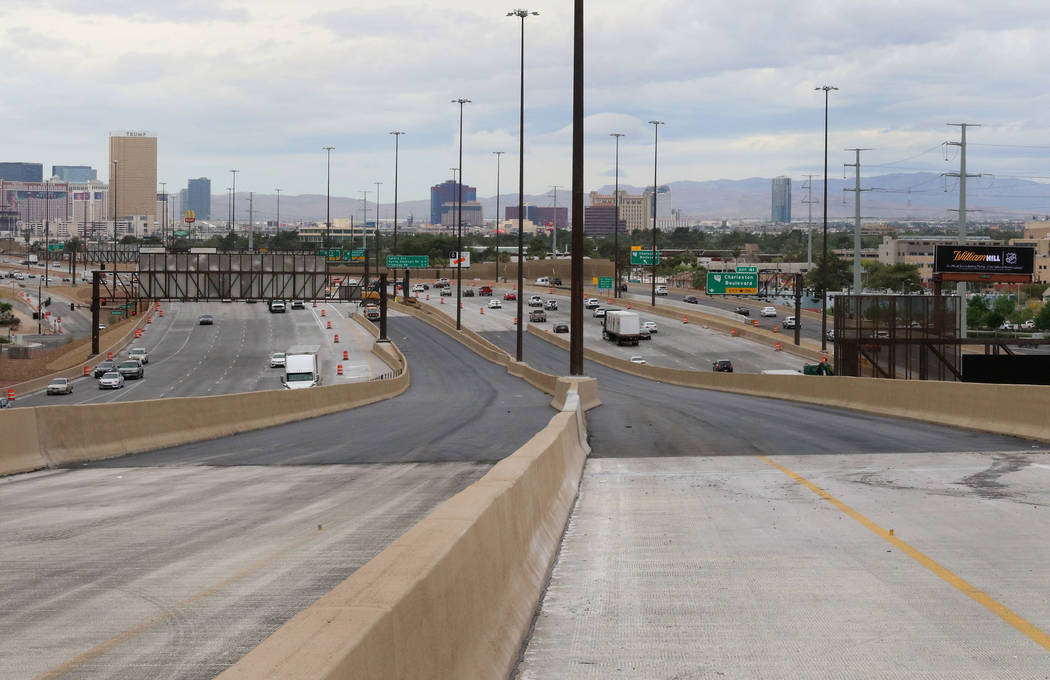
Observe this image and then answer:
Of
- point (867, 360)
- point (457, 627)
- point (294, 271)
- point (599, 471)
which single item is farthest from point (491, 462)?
point (294, 271)

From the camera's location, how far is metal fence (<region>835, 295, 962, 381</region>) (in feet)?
151

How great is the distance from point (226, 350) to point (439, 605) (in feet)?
303

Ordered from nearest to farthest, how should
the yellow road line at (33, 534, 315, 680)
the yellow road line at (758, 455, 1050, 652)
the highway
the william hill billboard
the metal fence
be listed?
the yellow road line at (33, 534, 315, 680), the highway, the yellow road line at (758, 455, 1050, 652), the metal fence, the william hill billboard

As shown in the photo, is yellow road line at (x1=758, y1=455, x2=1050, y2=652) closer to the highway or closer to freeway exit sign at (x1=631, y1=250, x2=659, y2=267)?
the highway

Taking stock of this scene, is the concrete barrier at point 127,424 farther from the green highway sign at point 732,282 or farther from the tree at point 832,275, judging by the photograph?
the tree at point 832,275

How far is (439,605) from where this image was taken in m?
5.73

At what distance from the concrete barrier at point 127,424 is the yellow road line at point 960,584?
39.8 feet

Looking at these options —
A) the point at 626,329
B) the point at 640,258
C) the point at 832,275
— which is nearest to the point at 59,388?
the point at 626,329

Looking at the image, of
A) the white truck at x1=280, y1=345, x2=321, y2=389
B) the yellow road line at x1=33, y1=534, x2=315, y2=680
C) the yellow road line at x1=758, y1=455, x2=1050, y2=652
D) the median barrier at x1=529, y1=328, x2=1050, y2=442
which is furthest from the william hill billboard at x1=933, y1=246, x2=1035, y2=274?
the yellow road line at x1=33, y1=534, x2=315, y2=680

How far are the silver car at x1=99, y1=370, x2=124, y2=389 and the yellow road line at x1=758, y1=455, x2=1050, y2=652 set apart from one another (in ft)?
204

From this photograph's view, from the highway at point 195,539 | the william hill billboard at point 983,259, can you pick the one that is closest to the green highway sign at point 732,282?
the william hill billboard at point 983,259

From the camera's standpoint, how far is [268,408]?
28.8 m

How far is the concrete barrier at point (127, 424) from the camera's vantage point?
1770 cm

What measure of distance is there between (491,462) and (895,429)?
10.3 metres
